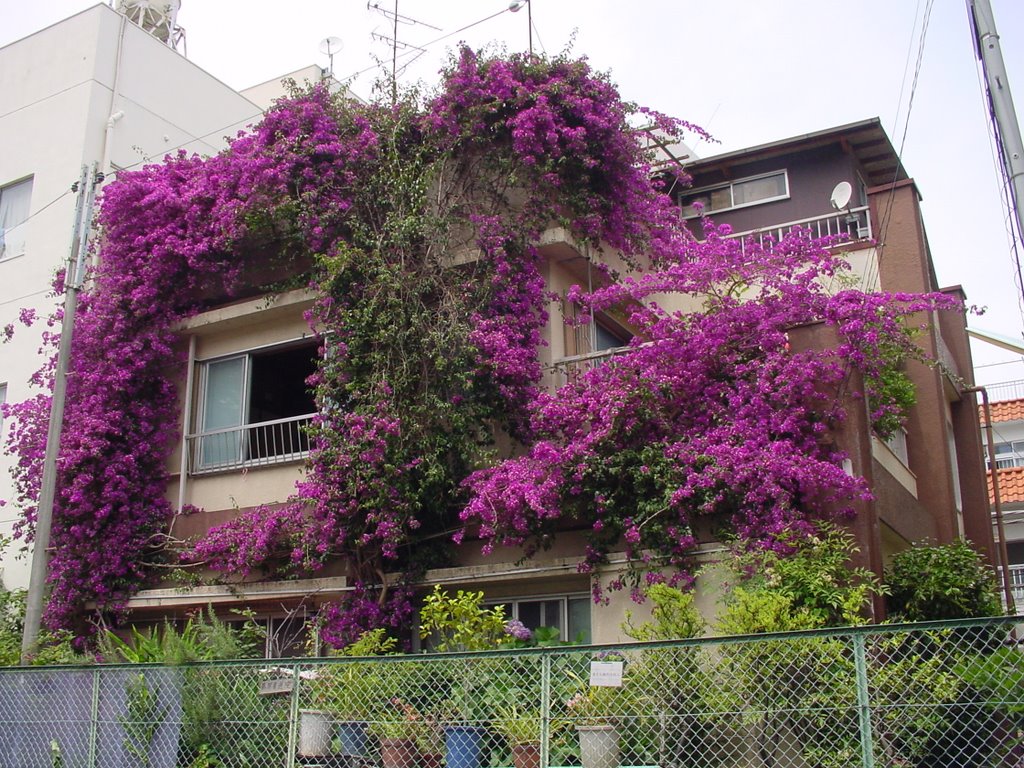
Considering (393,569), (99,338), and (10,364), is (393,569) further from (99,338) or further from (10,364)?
(10,364)

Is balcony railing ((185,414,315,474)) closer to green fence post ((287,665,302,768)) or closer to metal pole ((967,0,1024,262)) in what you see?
green fence post ((287,665,302,768))

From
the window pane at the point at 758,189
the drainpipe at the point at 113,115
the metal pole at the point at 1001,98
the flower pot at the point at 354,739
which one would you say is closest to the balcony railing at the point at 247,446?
the drainpipe at the point at 113,115

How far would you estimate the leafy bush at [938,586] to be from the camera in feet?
35.8

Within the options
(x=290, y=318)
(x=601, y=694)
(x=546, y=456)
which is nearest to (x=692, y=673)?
(x=601, y=694)

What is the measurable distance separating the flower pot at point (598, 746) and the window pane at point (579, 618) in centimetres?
303

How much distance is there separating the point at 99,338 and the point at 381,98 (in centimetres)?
438

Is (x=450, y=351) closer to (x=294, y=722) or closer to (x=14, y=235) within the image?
(x=294, y=722)

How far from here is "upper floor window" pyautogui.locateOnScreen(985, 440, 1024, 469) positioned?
28686 millimetres

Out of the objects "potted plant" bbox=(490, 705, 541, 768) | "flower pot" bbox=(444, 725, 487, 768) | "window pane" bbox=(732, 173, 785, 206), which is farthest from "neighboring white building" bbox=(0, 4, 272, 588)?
"potted plant" bbox=(490, 705, 541, 768)

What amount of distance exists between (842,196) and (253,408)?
8845mm

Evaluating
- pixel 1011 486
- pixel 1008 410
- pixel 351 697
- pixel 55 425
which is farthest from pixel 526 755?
pixel 1008 410

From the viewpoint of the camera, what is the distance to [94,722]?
895 centimetres

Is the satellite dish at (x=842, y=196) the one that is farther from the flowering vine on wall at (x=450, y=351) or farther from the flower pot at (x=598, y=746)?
the flower pot at (x=598, y=746)

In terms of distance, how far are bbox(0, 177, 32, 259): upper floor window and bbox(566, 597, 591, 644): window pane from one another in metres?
9.88
